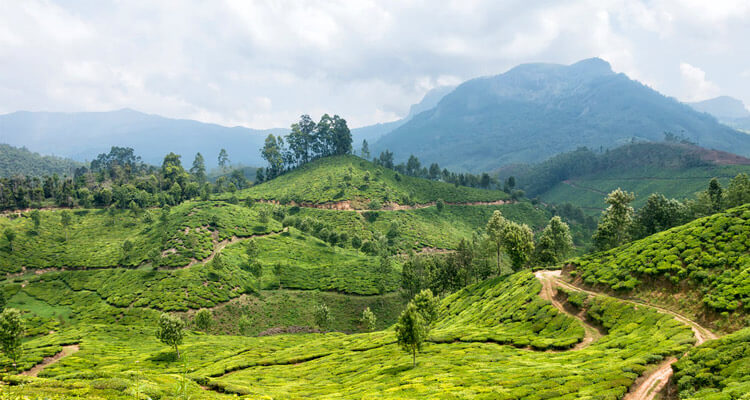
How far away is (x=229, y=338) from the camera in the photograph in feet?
222

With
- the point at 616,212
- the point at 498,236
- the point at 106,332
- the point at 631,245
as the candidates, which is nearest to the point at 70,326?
the point at 106,332

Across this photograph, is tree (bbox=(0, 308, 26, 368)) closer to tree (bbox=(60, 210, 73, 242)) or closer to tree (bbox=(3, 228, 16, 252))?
tree (bbox=(3, 228, 16, 252))

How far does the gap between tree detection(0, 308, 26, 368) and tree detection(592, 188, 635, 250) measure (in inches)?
4094

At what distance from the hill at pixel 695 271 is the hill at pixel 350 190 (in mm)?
119052

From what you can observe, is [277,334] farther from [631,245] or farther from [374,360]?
[631,245]

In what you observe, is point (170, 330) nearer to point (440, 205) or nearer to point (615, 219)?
point (615, 219)

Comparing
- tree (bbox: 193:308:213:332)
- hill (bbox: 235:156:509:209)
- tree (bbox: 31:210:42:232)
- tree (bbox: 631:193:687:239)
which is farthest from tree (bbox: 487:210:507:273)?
tree (bbox: 31:210:42:232)

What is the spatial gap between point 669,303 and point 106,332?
3726 inches

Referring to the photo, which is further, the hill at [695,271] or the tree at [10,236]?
the tree at [10,236]

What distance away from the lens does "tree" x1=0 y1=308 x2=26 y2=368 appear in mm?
43662

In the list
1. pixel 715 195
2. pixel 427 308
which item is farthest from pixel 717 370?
Result: pixel 715 195

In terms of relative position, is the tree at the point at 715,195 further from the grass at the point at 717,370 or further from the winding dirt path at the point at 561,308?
the grass at the point at 717,370

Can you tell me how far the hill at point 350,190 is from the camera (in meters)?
164

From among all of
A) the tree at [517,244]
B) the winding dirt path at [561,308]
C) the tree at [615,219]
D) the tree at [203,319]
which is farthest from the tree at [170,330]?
the tree at [615,219]
